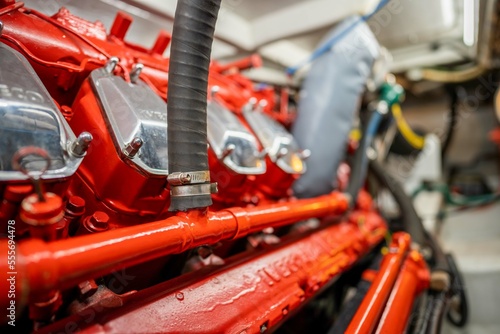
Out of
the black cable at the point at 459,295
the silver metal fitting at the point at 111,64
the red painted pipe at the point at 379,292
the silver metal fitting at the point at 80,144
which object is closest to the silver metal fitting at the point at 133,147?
the silver metal fitting at the point at 80,144

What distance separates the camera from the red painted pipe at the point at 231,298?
713mm

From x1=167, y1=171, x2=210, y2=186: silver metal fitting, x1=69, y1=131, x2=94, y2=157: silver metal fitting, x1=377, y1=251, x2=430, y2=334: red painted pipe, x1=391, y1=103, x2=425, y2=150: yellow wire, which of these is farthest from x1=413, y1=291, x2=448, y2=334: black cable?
x1=391, y1=103, x2=425, y2=150: yellow wire

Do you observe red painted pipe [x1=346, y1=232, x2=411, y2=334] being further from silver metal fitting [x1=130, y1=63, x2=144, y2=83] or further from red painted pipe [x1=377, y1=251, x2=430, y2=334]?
silver metal fitting [x1=130, y1=63, x2=144, y2=83]

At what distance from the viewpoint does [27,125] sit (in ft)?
2.19

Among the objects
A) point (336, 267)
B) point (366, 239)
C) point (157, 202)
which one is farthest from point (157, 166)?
point (366, 239)

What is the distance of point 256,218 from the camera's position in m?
0.99

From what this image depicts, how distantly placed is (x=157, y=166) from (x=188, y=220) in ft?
0.59

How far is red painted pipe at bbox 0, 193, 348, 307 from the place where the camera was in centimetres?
51

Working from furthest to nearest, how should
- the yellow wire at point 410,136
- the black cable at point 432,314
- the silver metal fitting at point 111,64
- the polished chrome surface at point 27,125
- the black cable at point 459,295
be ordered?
the yellow wire at point 410,136
the black cable at point 459,295
the black cable at point 432,314
the silver metal fitting at point 111,64
the polished chrome surface at point 27,125

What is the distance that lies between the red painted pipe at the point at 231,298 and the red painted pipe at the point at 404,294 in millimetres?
234

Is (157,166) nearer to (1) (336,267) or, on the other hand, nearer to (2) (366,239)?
(1) (336,267)

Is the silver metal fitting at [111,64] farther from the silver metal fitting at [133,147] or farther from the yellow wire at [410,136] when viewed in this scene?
the yellow wire at [410,136]

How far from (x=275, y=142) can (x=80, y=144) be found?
34.8 inches

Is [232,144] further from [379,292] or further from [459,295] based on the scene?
[459,295]
